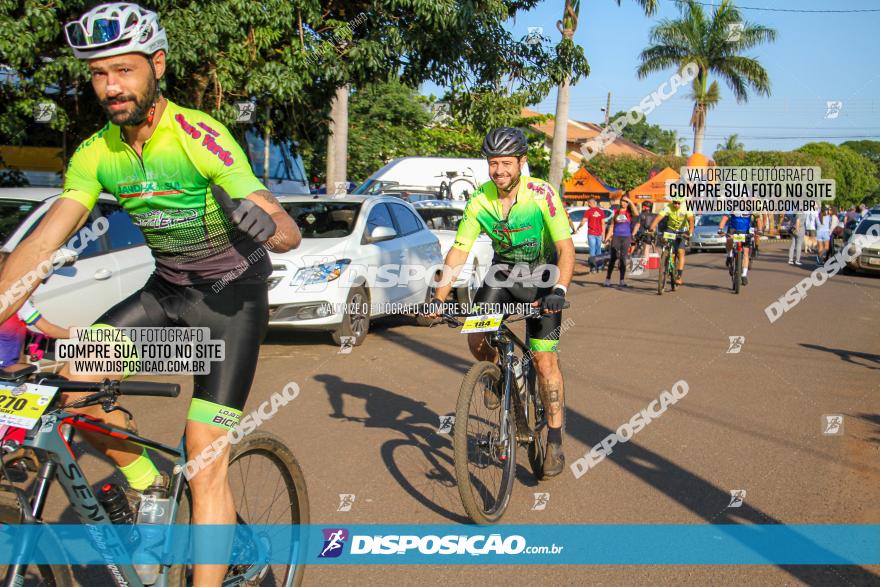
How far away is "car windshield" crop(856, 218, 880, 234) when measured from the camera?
84.0 ft

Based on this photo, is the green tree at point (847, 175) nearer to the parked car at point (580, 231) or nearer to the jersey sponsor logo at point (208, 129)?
the parked car at point (580, 231)

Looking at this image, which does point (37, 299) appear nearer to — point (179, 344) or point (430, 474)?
point (430, 474)

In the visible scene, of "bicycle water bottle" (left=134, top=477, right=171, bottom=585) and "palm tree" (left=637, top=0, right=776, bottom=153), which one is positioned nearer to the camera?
"bicycle water bottle" (left=134, top=477, right=171, bottom=585)

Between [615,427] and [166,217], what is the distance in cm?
474

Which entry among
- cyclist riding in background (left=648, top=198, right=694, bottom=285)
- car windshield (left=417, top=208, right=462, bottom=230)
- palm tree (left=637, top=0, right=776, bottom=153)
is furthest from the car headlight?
palm tree (left=637, top=0, right=776, bottom=153)

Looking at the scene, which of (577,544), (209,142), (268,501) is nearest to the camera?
(209,142)

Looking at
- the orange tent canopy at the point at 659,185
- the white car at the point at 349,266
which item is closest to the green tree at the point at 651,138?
the orange tent canopy at the point at 659,185

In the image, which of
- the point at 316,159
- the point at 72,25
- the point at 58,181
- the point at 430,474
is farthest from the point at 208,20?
the point at 316,159

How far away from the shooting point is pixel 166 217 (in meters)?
3.15

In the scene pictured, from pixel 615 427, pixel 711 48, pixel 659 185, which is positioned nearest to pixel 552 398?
pixel 615 427

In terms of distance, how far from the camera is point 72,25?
9.71 feet

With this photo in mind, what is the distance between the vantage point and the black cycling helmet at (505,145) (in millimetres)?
5113

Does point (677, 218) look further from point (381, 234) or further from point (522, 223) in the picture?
point (522, 223)

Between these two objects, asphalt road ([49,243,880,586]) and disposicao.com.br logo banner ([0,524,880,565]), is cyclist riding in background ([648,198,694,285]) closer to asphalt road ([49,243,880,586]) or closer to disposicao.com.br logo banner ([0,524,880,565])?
asphalt road ([49,243,880,586])
